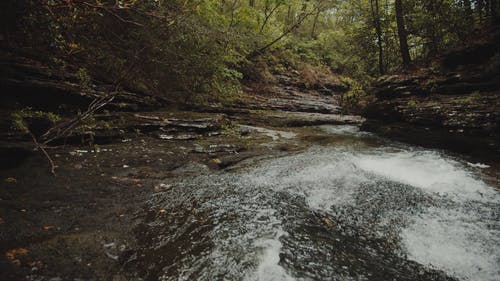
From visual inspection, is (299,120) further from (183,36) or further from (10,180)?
(10,180)

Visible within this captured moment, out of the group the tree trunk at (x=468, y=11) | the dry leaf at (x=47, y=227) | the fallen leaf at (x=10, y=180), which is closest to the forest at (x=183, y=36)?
the tree trunk at (x=468, y=11)

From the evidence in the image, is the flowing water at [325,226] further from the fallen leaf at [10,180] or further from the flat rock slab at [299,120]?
the flat rock slab at [299,120]

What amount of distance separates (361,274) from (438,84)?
8.95 metres

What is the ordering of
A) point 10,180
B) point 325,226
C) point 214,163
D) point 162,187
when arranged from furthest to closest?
1. point 214,163
2. point 162,187
3. point 10,180
4. point 325,226

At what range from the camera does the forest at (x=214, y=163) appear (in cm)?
249

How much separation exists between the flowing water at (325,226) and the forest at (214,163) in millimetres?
21

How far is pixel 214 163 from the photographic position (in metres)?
5.33

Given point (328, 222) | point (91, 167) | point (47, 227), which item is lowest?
point (328, 222)

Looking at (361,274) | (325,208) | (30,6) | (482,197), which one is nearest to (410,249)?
(361,274)

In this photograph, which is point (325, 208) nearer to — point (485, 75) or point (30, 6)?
point (30, 6)

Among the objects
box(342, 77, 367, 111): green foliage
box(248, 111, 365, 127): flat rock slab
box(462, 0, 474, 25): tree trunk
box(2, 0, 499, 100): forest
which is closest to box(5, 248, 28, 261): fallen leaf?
box(2, 0, 499, 100): forest

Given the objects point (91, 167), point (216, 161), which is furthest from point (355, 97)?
point (91, 167)

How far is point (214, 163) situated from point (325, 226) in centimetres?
280

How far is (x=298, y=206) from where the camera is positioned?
3.61m
